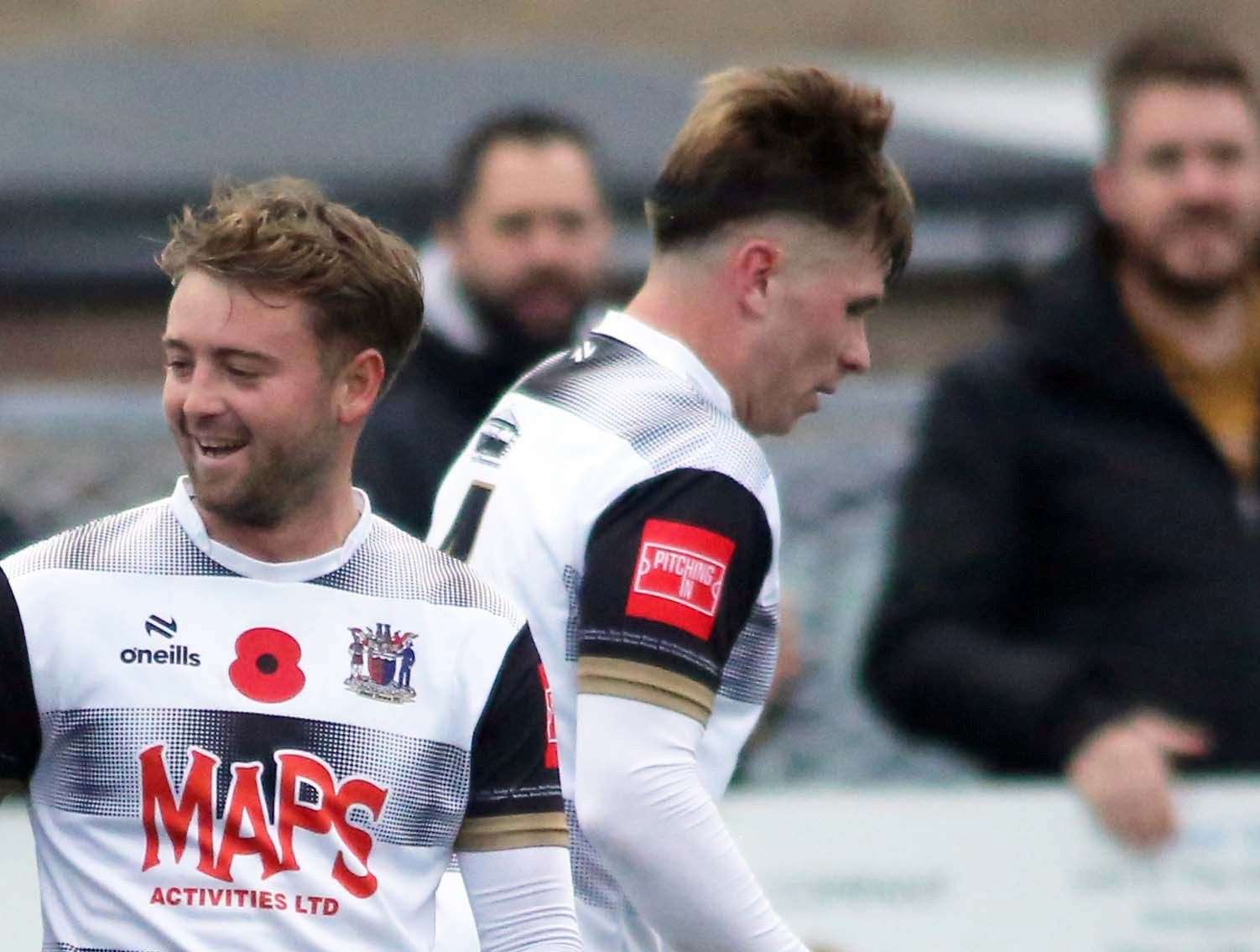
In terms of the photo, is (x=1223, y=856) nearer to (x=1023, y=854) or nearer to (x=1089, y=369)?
(x=1023, y=854)

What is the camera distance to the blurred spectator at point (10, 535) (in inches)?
209

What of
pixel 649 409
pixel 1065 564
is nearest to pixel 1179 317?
pixel 1065 564

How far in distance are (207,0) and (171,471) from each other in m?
6.36

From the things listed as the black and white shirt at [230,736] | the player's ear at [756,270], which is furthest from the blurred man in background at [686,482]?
the black and white shirt at [230,736]

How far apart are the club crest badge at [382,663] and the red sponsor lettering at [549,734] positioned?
0.16 m

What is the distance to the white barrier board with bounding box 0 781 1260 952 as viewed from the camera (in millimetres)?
5102

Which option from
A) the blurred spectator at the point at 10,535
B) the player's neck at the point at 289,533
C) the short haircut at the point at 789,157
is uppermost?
the short haircut at the point at 789,157

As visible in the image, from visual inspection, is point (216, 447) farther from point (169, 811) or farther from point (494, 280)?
point (494, 280)

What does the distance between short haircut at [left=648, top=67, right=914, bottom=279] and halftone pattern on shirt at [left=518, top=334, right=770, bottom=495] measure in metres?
0.20

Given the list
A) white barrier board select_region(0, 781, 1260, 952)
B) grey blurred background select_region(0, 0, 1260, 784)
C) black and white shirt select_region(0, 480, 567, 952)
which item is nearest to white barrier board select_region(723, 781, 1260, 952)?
white barrier board select_region(0, 781, 1260, 952)

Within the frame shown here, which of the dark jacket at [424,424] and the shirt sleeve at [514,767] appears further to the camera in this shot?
the dark jacket at [424,424]

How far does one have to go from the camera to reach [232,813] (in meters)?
2.62

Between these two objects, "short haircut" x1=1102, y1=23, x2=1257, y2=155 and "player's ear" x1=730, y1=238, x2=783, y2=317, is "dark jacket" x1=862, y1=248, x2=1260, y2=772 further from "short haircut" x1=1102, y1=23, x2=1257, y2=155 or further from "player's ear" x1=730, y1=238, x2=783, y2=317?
"player's ear" x1=730, y1=238, x2=783, y2=317

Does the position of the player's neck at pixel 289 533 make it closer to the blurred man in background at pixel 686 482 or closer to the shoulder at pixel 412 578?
the shoulder at pixel 412 578
